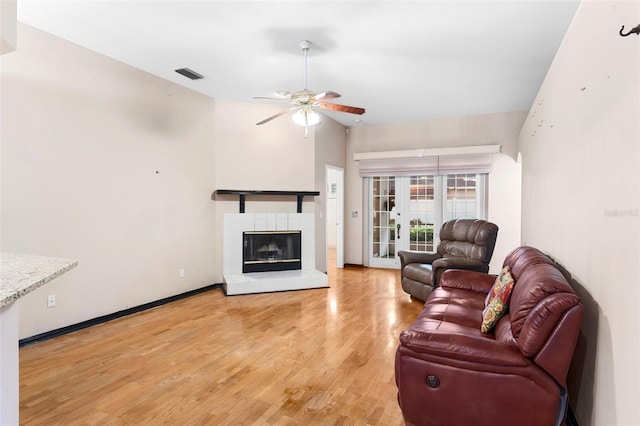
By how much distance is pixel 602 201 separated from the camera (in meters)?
1.71

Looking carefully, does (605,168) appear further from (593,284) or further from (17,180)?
(17,180)

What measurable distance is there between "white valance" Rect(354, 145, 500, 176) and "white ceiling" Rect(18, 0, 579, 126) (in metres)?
1.42

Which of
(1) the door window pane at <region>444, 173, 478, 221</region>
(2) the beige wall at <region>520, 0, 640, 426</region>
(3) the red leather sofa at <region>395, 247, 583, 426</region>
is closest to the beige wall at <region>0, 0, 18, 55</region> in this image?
(3) the red leather sofa at <region>395, 247, 583, 426</region>

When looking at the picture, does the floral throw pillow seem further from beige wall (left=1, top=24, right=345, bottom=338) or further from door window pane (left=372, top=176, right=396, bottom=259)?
door window pane (left=372, top=176, right=396, bottom=259)

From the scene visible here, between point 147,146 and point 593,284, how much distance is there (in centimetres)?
449

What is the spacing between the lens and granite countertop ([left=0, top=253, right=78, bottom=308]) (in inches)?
52.2

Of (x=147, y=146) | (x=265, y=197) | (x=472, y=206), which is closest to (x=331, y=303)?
(x=265, y=197)

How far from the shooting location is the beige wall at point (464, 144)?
620 cm

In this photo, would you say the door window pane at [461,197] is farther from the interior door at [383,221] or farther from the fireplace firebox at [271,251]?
the fireplace firebox at [271,251]

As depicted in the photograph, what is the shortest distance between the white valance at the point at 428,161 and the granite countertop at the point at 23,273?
589 cm

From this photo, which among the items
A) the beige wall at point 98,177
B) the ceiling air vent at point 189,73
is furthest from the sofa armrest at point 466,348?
the ceiling air vent at point 189,73

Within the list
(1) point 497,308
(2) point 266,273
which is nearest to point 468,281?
(1) point 497,308

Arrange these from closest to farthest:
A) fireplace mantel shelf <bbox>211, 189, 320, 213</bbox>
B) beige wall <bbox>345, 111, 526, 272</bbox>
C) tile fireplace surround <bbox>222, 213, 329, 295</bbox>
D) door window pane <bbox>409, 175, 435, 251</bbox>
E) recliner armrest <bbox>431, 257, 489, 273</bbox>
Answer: recliner armrest <bbox>431, 257, 489, 273</bbox> → tile fireplace surround <bbox>222, 213, 329, 295</bbox> → fireplace mantel shelf <bbox>211, 189, 320, 213</bbox> → beige wall <bbox>345, 111, 526, 272</bbox> → door window pane <bbox>409, 175, 435, 251</bbox>

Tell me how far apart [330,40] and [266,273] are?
3.53 m
